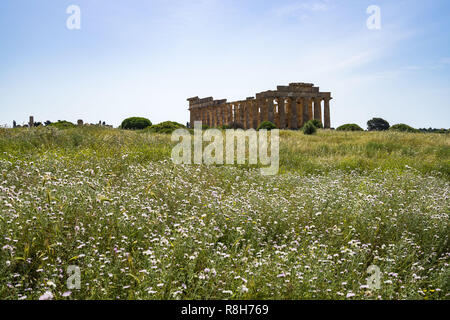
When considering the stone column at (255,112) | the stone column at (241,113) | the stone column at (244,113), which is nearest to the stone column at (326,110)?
the stone column at (255,112)

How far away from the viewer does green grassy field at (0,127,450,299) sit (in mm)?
3475

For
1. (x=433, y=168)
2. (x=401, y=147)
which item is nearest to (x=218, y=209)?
(x=433, y=168)

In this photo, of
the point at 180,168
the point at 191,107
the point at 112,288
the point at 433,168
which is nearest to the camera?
the point at 112,288

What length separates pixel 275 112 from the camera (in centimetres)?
4344

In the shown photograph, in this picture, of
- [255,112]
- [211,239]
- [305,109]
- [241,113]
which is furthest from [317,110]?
[211,239]

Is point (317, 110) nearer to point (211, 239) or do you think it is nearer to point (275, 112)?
point (275, 112)

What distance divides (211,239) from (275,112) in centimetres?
3988

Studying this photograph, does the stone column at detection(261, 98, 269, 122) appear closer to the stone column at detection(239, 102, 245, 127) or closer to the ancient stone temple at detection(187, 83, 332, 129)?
the ancient stone temple at detection(187, 83, 332, 129)

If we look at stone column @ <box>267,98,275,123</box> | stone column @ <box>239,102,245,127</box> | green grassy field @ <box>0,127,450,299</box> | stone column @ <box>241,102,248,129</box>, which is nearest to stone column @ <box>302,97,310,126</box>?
stone column @ <box>267,98,275,123</box>

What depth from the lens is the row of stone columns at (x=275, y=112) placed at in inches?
1538
